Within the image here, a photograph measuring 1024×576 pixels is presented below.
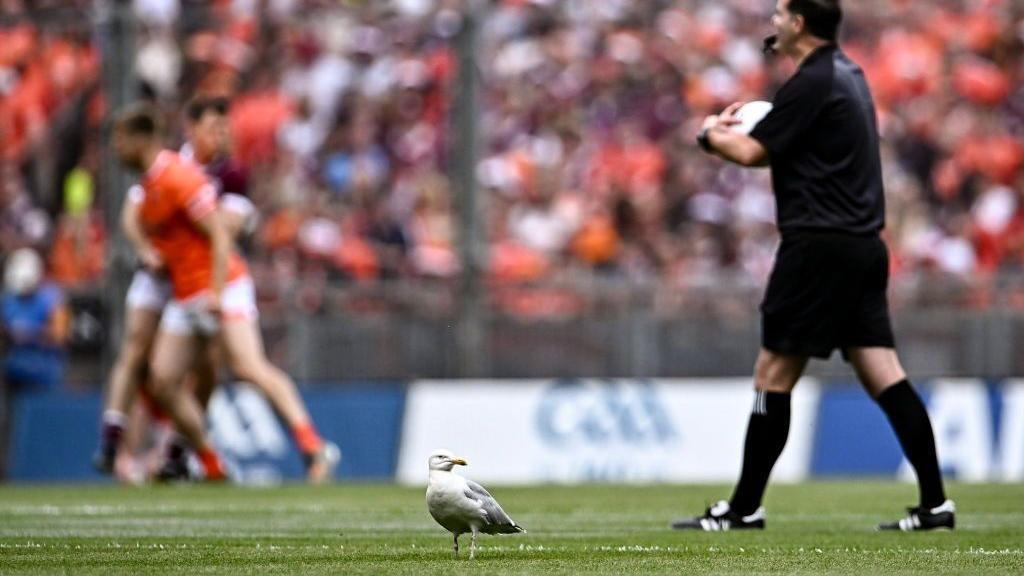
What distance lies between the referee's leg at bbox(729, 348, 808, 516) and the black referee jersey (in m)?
0.56

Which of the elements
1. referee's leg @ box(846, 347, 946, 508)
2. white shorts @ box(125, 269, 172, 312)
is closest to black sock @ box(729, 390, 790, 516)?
referee's leg @ box(846, 347, 946, 508)

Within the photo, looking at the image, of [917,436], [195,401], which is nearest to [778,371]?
[917,436]

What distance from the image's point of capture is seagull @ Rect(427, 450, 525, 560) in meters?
5.96

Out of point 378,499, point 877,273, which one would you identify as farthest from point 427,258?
point 877,273

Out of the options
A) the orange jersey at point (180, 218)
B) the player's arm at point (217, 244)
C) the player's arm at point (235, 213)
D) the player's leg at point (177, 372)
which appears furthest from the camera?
the player's arm at point (235, 213)

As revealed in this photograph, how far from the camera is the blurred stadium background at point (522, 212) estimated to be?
16.4 metres

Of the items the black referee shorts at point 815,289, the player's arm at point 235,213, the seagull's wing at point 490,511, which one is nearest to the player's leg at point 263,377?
the player's arm at point 235,213

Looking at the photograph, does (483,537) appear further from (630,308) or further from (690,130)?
(690,130)

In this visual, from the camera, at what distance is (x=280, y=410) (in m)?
12.7

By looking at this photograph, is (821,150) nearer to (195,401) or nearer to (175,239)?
(175,239)

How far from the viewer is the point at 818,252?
801cm

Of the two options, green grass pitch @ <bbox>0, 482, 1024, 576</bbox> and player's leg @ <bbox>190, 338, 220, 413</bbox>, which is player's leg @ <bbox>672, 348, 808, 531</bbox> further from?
player's leg @ <bbox>190, 338, 220, 413</bbox>

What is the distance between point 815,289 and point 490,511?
2425 millimetres

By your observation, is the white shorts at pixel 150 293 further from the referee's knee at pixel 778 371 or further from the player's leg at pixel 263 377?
the referee's knee at pixel 778 371
